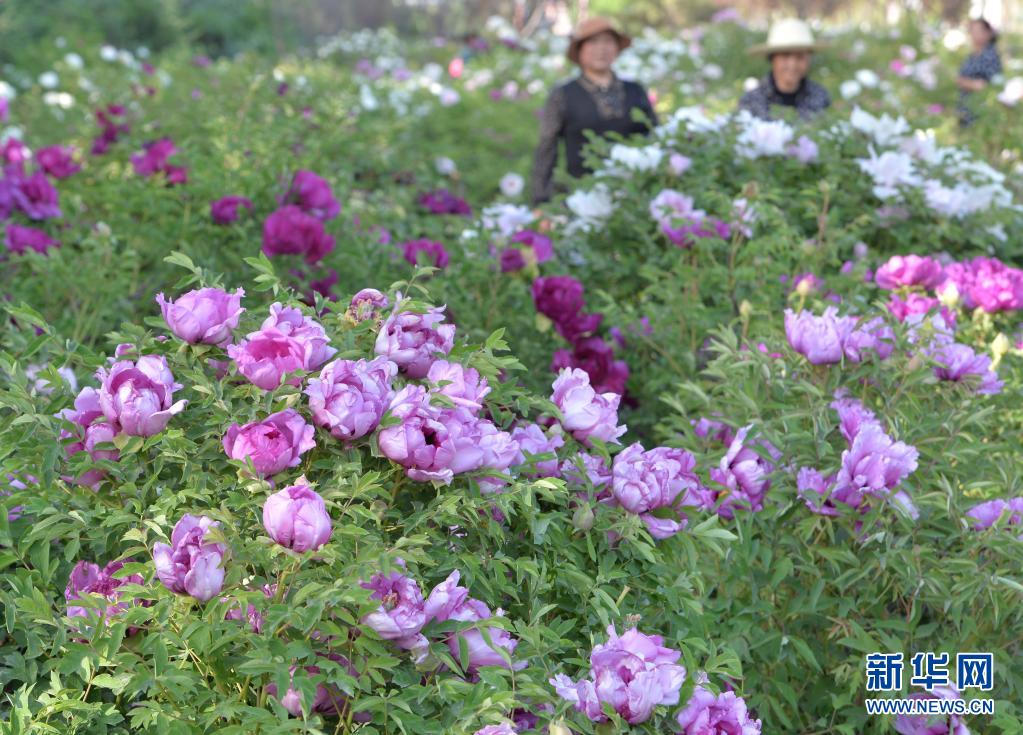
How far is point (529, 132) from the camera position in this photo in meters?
9.72

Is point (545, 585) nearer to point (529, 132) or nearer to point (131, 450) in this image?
point (131, 450)

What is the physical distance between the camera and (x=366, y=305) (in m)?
1.64

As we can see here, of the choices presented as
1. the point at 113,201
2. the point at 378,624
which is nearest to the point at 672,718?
the point at 378,624

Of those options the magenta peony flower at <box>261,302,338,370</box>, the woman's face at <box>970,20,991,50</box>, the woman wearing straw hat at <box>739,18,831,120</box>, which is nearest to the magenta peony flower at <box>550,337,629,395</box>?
the magenta peony flower at <box>261,302,338,370</box>

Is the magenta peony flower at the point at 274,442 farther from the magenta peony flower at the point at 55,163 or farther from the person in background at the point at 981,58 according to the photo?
the person in background at the point at 981,58

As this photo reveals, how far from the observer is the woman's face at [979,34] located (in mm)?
9594

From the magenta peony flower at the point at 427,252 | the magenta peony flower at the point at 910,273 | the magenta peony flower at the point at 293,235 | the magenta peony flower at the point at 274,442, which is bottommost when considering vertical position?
the magenta peony flower at the point at 910,273

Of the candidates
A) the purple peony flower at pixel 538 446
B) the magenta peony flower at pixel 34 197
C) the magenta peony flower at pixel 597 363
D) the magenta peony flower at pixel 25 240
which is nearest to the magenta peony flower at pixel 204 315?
the purple peony flower at pixel 538 446

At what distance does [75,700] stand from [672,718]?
688 millimetres

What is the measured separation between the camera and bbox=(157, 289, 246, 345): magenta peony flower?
1.51 m

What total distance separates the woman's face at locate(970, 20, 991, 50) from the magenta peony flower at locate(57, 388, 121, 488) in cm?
947

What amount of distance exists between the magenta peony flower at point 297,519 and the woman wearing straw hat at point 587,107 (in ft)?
14.2

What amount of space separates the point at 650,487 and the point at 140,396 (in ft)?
2.10

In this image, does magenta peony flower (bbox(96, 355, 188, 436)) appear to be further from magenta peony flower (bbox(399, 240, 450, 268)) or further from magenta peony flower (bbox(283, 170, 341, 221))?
magenta peony flower (bbox(283, 170, 341, 221))
